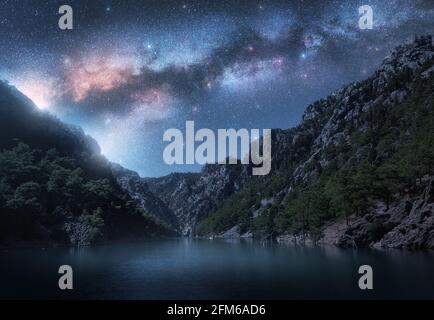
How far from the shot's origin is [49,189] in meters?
139

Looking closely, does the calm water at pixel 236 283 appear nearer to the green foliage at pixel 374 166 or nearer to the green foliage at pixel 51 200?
the green foliage at pixel 374 166

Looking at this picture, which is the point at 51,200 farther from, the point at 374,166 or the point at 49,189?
the point at 374,166

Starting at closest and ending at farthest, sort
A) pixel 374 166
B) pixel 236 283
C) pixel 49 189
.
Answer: pixel 236 283
pixel 374 166
pixel 49 189

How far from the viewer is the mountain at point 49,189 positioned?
119 m

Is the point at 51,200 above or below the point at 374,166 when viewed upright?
below

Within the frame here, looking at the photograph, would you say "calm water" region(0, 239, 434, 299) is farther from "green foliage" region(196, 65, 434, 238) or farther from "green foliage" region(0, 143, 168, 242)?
"green foliage" region(0, 143, 168, 242)

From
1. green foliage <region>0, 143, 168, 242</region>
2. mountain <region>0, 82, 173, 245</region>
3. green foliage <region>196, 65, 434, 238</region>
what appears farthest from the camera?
mountain <region>0, 82, 173, 245</region>

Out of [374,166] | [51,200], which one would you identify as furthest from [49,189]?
[374,166]

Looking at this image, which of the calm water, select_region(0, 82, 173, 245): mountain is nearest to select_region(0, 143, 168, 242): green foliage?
select_region(0, 82, 173, 245): mountain

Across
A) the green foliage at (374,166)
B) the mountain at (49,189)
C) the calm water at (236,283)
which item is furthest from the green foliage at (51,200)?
the calm water at (236,283)

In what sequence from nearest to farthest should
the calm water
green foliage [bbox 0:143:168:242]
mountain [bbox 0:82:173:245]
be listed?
the calm water, green foliage [bbox 0:143:168:242], mountain [bbox 0:82:173:245]

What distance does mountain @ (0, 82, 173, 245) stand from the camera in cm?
11875

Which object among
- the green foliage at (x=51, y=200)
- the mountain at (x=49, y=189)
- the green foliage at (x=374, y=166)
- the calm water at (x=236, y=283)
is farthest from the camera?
the mountain at (x=49, y=189)

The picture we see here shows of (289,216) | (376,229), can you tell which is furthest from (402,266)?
(289,216)
